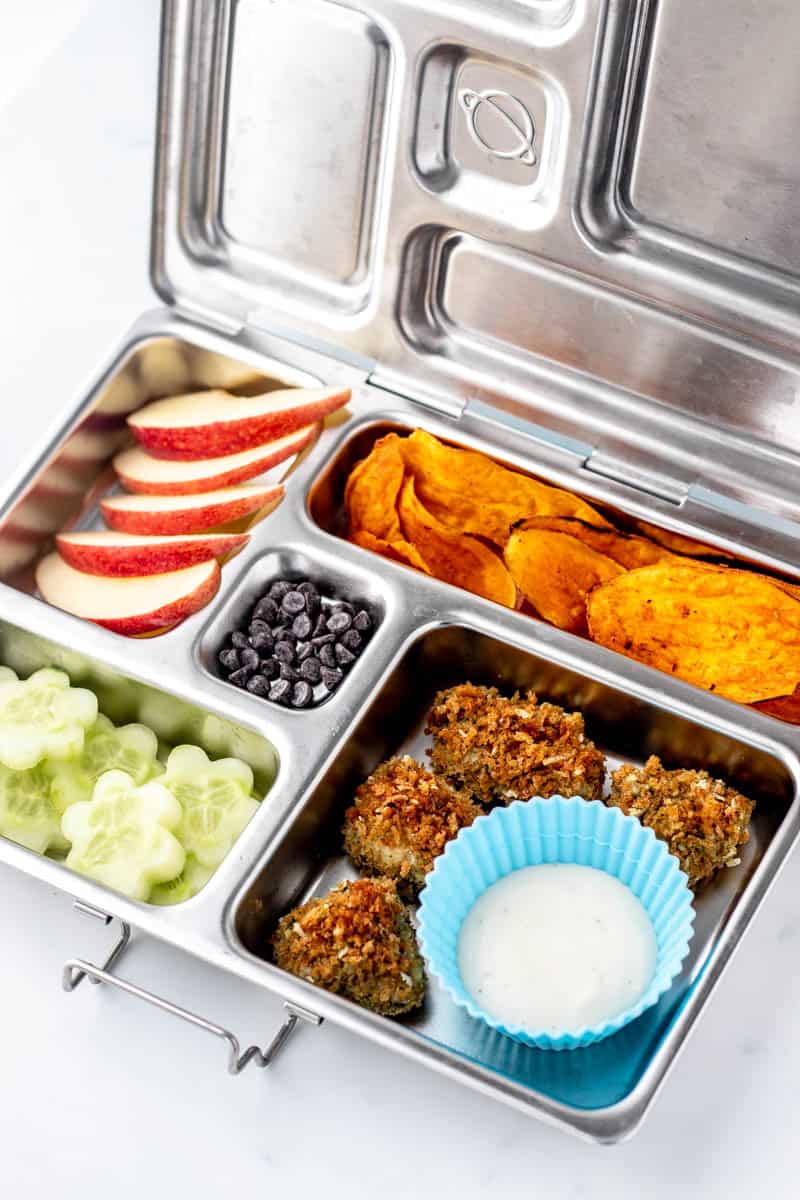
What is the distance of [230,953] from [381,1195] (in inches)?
11.2

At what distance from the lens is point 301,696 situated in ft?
5.51

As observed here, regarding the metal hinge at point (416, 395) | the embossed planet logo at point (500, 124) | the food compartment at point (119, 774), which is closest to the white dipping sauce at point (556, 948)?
the food compartment at point (119, 774)

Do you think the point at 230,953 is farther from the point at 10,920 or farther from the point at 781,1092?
the point at 781,1092

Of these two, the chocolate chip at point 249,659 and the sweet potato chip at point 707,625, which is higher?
the sweet potato chip at point 707,625

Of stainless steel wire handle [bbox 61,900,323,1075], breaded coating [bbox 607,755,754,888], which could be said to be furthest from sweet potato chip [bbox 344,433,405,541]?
stainless steel wire handle [bbox 61,900,323,1075]

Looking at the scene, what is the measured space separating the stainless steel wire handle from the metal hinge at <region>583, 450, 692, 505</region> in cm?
73

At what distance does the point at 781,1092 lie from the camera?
152 cm

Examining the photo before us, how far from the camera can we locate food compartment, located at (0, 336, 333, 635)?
5.81ft

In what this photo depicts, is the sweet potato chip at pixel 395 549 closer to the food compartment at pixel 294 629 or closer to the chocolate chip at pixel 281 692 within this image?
the food compartment at pixel 294 629

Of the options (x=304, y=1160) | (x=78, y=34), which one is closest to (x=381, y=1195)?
(x=304, y=1160)

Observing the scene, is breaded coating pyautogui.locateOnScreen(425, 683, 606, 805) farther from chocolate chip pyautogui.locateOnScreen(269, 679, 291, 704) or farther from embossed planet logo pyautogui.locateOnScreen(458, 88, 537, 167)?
embossed planet logo pyautogui.locateOnScreen(458, 88, 537, 167)

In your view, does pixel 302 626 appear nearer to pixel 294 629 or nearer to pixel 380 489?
pixel 294 629

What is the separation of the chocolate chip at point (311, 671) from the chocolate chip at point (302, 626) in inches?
1.5

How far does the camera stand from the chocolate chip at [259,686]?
1.69 meters
